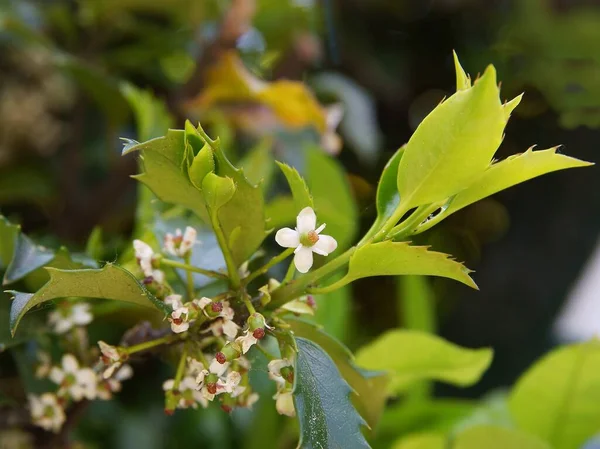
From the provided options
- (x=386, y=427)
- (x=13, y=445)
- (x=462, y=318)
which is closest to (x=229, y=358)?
(x=13, y=445)

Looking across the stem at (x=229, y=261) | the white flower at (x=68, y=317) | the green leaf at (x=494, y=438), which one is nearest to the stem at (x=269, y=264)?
the stem at (x=229, y=261)

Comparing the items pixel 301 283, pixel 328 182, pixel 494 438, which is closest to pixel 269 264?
pixel 301 283

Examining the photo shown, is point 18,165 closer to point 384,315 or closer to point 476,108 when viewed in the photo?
point 384,315

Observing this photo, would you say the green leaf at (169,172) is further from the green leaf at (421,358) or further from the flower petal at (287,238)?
the green leaf at (421,358)

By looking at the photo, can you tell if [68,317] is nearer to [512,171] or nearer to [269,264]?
[269,264]

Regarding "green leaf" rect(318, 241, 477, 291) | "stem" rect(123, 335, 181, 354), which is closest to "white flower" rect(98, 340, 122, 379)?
"stem" rect(123, 335, 181, 354)

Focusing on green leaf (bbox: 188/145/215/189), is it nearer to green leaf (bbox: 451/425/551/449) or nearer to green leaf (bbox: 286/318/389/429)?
green leaf (bbox: 286/318/389/429)
